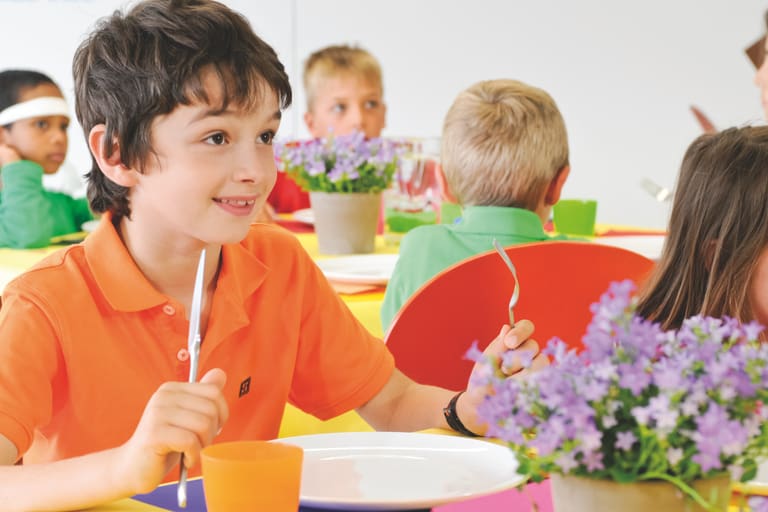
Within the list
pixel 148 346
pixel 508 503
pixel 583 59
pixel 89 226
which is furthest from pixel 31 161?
pixel 583 59

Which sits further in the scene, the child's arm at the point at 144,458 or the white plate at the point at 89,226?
the white plate at the point at 89,226

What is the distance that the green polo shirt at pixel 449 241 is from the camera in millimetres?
1974

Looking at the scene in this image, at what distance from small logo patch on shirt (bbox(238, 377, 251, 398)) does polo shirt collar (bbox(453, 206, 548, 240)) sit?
74cm

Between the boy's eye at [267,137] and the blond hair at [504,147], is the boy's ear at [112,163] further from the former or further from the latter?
the blond hair at [504,147]

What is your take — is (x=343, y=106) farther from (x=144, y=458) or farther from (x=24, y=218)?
(x=144, y=458)

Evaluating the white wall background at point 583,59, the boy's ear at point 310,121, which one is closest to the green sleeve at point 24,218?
the boy's ear at point 310,121

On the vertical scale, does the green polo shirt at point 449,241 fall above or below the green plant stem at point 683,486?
below

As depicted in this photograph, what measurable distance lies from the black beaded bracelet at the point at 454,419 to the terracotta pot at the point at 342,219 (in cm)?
128

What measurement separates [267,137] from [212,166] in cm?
9

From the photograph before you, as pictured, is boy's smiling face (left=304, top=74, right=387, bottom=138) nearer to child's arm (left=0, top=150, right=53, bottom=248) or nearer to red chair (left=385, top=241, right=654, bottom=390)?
child's arm (left=0, top=150, right=53, bottom=248)

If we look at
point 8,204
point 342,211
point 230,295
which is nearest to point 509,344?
point 230,295

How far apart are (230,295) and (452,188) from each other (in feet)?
3.05

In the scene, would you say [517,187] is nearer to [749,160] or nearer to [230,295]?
[749,160]

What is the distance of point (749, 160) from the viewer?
4.92 feet
